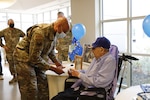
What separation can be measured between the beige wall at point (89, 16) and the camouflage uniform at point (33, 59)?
7.91 feet

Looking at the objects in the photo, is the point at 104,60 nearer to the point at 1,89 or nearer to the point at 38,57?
the point at 38,57

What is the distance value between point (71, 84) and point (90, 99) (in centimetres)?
59

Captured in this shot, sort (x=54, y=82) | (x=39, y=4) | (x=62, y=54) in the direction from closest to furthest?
1. (x=54, y=82)
2. (x=62, y=54)
3. (x=39, y=4)

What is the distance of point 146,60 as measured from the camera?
154 inches

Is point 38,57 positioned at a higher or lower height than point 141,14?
lower

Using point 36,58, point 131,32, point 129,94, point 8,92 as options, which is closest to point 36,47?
point 36,58

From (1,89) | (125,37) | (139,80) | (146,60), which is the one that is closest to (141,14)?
(125,37)

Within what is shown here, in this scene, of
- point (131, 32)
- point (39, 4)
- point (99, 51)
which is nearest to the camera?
point (99, 51)

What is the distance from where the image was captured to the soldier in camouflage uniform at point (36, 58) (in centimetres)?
217

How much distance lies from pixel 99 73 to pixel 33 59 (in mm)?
825

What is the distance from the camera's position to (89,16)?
478cm

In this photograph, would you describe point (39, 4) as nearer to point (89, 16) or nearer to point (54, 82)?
point (89, 16)

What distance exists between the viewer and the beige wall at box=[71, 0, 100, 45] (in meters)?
4.65

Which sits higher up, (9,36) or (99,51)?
(9,36)
